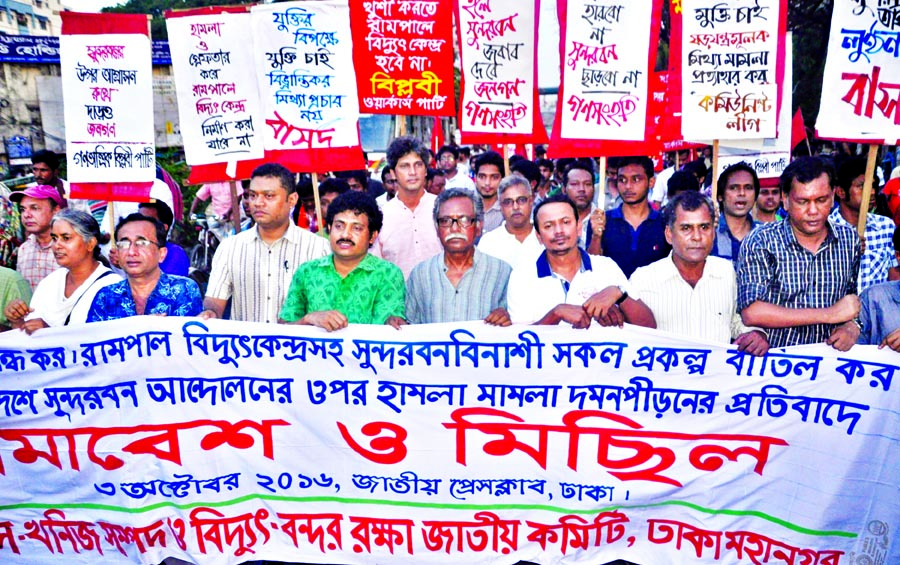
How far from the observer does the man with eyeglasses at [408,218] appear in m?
5.32

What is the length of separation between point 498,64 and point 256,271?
2.70 m

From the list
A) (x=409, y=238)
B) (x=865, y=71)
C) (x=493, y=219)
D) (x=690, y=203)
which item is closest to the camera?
(x=690, y=203)

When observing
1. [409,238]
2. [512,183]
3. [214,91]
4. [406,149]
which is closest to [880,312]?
[512,183]

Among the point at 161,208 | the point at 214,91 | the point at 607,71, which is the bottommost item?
the point at 161,208

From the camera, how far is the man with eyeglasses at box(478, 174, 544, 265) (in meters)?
4.86

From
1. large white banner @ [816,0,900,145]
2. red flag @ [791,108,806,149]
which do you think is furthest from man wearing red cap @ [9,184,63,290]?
red flag @ [791,108,806,149]

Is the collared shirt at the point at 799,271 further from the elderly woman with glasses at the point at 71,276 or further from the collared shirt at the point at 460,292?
the elderly woman with glasses at the point at 71,276

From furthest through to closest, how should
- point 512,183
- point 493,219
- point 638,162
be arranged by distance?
point 493,219 → point 638,162 → point 512,183

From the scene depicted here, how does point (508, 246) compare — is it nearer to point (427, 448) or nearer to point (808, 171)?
point (427, 448)

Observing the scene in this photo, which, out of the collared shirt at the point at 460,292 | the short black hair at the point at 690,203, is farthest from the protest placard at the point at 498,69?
the short black hair at the point at 690,203

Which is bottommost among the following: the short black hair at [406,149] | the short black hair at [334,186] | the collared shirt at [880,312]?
the collared shirt at [880,312]

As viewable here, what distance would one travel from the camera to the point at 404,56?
18.9 ft

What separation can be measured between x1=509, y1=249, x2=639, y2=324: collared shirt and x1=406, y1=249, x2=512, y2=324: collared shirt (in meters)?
0.15

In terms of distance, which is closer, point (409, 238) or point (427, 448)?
point (427, 448)
